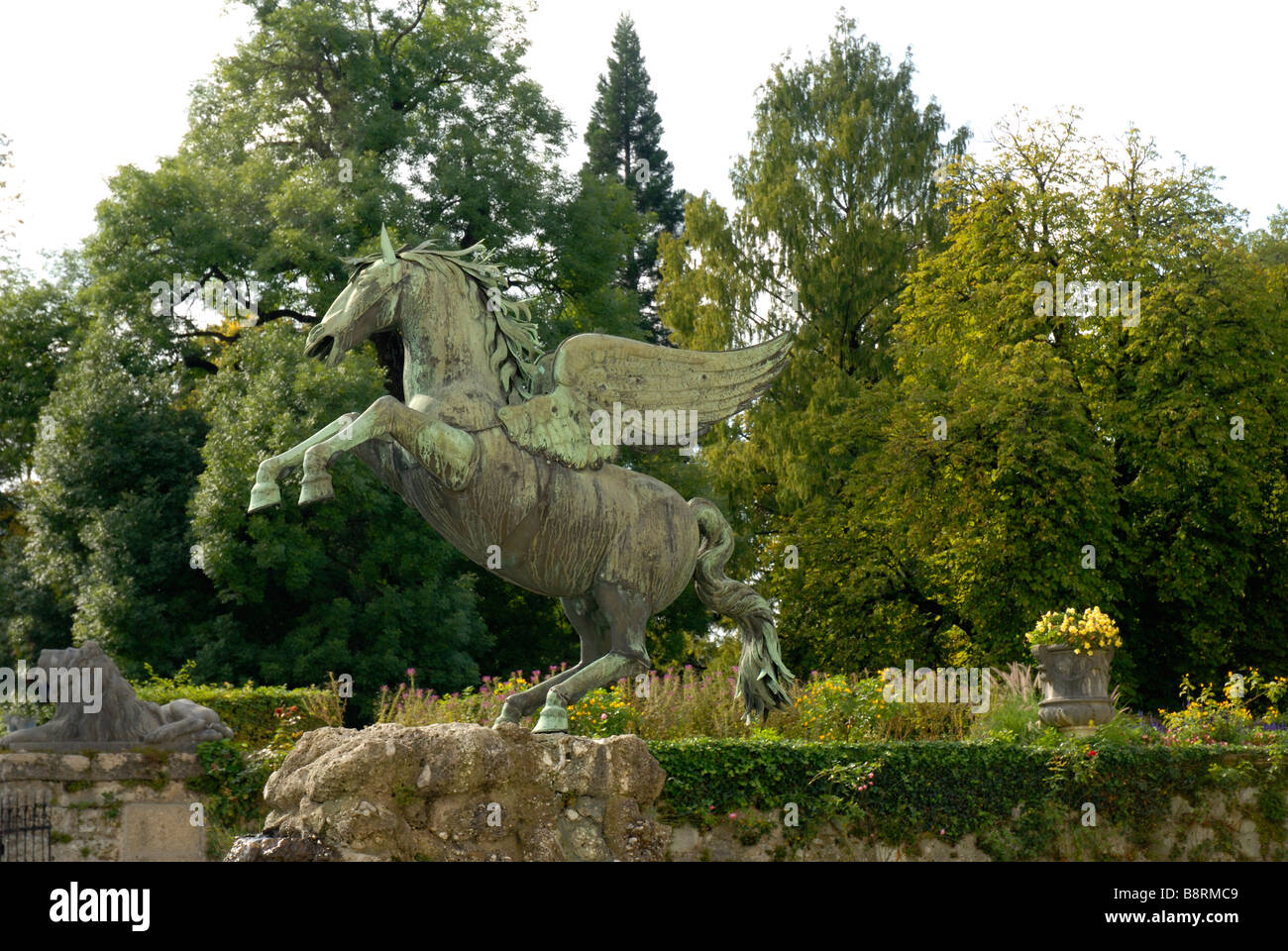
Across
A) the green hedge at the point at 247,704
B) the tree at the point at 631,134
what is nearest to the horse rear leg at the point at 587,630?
the green hedge at the point at 247,704

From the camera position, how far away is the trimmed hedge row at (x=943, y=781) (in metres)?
9.81

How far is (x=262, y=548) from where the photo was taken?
20750 millimetres

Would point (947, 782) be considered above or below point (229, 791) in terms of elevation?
above

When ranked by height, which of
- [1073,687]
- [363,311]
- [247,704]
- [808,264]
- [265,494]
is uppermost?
[808,264]

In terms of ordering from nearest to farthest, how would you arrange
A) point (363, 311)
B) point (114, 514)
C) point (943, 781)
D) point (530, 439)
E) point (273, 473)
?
1. point (273, 473)
2. point (363, 311)
3. point (530, 439)
4. point (943, 781)
5. point (114, 514)

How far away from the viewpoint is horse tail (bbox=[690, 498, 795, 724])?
10.1 metres

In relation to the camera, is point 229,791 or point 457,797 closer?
point 457,797

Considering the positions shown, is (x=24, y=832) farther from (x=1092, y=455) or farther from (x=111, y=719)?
(x=1092, y=455)

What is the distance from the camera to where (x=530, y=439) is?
897 cm

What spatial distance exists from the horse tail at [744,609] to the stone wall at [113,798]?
14.8 feet

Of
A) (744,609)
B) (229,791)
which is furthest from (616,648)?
(229,791)

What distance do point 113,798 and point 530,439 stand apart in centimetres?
518

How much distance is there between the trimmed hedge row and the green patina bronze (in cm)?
113
